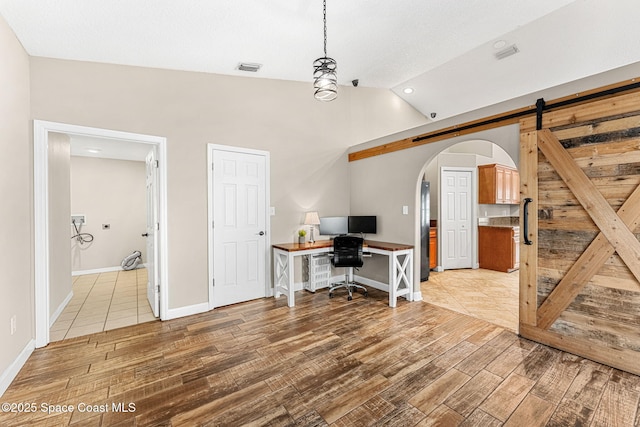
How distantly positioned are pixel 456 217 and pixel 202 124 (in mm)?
5125

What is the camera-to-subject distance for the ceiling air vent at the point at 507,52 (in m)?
4.43

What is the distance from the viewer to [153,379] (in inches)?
89.2

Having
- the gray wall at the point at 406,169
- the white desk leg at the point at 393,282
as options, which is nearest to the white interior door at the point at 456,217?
the gray wall at the point at 406,169

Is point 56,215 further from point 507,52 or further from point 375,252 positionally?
point 507,52

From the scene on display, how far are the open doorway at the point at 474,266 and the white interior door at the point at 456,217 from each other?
0.03m

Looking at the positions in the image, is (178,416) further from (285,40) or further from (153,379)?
(285,40)

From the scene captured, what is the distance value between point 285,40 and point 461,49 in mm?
2513

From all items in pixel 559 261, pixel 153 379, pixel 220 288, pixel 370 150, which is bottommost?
pixel 153 379

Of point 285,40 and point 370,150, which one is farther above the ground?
point 285,40

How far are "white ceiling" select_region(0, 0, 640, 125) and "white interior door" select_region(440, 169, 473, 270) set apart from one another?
210 cm

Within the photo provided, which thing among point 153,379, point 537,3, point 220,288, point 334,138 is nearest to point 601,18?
point 537,3

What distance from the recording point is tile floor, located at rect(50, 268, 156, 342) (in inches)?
129

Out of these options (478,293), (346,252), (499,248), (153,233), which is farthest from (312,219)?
(499,248)

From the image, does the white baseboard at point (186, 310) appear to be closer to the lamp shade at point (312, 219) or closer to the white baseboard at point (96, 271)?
the lamp shade at point (312, 219)
